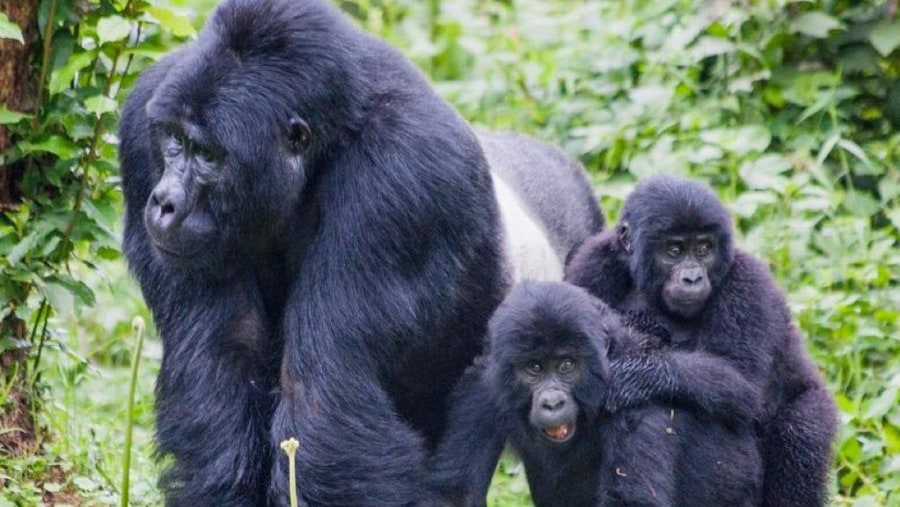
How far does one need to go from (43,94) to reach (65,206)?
1.37ft

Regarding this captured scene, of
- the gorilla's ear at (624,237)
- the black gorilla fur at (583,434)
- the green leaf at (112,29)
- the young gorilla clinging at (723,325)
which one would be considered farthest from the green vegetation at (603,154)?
the gorilla's ear at (624,237)

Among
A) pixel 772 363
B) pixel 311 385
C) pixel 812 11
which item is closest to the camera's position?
pixel 311 385

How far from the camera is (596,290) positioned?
5.43 metres

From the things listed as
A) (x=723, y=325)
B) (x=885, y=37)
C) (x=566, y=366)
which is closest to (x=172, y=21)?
(x=566, y=366)

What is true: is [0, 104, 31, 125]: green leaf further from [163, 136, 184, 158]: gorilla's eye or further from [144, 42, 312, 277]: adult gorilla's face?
[163, 136, 184, 158]: gorilla's eye

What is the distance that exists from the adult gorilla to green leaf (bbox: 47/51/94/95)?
0.43 metres

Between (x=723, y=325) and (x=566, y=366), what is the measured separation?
59 cm

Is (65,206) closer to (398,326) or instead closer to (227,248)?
(227,248)

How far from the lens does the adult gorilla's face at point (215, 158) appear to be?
4488 mm

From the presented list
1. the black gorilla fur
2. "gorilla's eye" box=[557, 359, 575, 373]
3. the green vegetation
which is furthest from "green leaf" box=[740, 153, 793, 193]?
"gorilla's eye" box=[557, 359, 575, 373]

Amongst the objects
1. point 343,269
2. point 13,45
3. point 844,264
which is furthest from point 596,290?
point 13,45

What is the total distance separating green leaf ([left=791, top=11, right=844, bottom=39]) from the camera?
763 centimetres

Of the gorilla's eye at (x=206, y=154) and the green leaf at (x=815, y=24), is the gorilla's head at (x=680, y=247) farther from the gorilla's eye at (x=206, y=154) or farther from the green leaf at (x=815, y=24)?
A: the green leaf at (x=815, y=24)

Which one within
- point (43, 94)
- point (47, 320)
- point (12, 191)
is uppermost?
point (43, 94)
